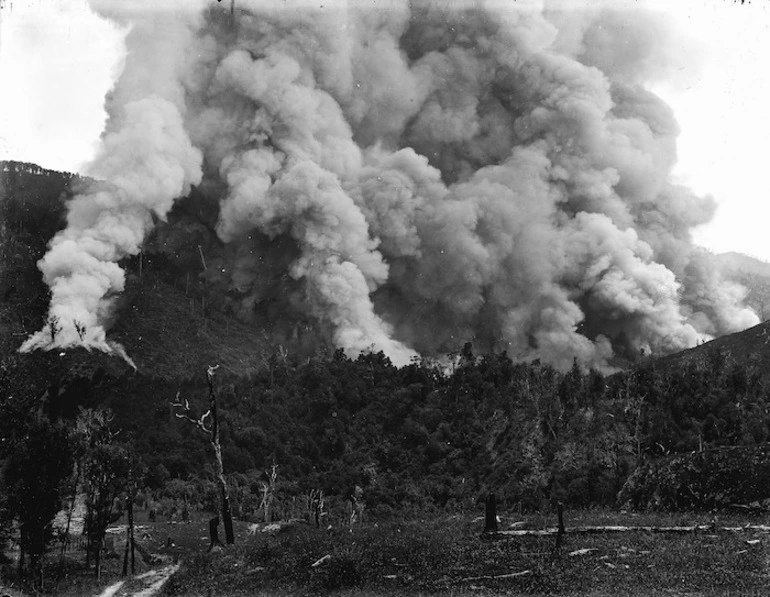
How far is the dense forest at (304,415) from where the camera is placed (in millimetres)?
51188

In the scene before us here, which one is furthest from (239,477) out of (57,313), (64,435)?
(64,435)

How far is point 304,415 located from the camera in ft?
303

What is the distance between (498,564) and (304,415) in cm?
7534

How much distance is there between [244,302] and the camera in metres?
111

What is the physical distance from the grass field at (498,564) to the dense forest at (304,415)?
16785 millimetres

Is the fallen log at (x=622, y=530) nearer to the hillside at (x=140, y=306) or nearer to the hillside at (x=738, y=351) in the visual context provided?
the hillside at (x=738, y=351)

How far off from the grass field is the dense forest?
1678cm

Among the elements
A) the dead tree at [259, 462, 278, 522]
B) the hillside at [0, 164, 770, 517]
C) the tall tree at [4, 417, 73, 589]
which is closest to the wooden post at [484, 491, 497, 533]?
the tall tree at [4, 417, 73, 589]

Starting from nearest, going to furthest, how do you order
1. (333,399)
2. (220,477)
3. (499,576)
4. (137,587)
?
1. (499,576)
2. (137,587)
3. (220,477)
4. (333,399)

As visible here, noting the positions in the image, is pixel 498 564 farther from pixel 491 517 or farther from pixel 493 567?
pixel 491 517

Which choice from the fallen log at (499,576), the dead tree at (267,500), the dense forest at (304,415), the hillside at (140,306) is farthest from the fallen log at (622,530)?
the hillside at (140,306)

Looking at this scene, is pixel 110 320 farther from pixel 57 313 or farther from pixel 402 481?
pixel 402 481

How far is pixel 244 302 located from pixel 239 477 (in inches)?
1540

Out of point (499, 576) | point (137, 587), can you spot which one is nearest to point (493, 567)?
point (499, 576)
